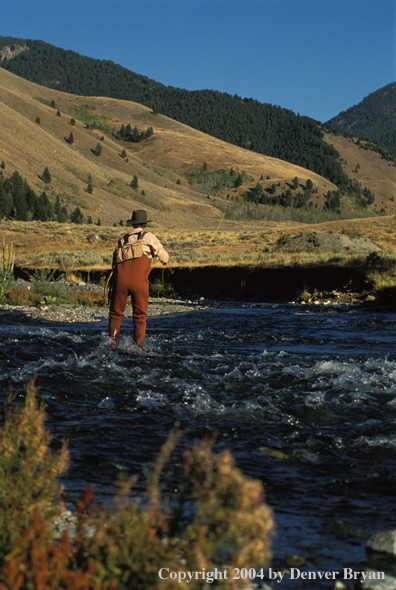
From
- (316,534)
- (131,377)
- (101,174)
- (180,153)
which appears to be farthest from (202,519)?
(180,153)

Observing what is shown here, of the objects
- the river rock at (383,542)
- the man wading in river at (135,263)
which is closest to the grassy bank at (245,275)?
the man wading in river at (135,263)

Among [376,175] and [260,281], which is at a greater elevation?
[376,175]

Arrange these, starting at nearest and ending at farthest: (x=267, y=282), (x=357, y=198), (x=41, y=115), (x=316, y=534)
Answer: (x=316, y=534), (x=267, y=282), (x=41, y=115), (x=357, y=198)

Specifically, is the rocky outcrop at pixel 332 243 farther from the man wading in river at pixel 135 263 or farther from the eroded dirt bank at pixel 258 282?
the man wading in river at pixel 135 263

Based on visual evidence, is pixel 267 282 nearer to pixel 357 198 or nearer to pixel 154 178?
pixel 154 178

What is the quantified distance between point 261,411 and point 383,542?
9.28 ft

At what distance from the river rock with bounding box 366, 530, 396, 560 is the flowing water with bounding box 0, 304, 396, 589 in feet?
0.23

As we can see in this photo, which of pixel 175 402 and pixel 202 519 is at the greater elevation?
pixel 202 519

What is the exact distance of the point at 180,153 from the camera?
15700 centimetres

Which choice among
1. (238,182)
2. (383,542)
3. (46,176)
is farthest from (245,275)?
(238,182)

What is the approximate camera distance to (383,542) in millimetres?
2760

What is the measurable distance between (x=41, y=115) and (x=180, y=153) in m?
51.0

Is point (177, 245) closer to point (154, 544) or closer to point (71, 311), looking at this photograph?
point (71, 311)

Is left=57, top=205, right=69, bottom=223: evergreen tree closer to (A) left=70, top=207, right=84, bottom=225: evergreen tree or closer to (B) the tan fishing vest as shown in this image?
(A) left=70, top=207, right=84, bottom=225: evergreen tree
